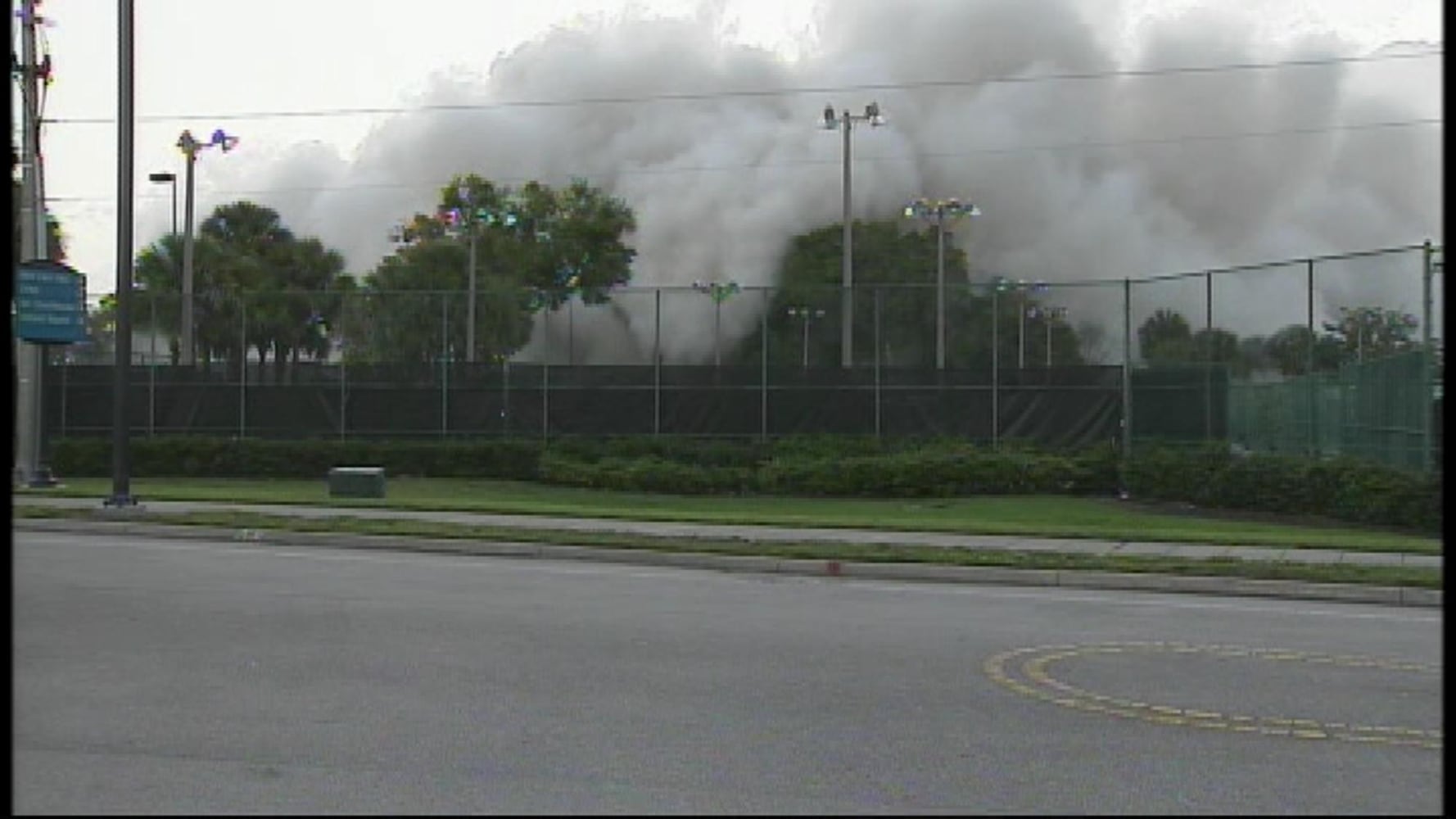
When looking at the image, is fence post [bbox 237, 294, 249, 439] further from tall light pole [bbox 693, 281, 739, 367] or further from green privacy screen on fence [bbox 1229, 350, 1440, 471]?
green privacy screen on fence [bbox 1229, 350, 1440, 471]

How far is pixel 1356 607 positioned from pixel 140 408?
87.5 feet

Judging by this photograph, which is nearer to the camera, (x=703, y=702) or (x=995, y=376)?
(x=703, y=702)

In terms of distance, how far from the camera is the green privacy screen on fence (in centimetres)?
1984

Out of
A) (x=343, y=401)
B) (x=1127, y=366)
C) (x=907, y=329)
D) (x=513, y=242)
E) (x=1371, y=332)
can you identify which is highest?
(x=513, y=242)

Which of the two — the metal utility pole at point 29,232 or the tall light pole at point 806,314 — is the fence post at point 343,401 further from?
the tall light pole at point 806,314

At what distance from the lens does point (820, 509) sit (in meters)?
23.8

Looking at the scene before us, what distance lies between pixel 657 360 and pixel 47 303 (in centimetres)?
1315

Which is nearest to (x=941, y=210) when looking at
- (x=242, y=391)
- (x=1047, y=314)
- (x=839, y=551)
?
(x=1047, y=314)

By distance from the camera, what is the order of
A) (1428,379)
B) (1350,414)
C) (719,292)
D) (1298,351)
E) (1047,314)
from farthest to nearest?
(719,292) < (1047,314) < (1298,351) < (1350,414) < (1428,379)

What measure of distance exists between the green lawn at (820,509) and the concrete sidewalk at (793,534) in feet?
1.51

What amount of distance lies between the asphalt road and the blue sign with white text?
10390 mm

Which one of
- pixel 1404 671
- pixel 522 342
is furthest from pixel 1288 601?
pixel 522 342

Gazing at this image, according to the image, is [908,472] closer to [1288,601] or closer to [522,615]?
[1288,601]

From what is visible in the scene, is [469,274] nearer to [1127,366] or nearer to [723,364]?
[723,364]
